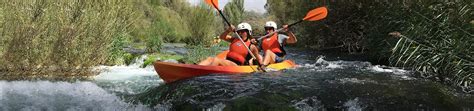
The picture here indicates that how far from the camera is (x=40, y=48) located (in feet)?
25.0

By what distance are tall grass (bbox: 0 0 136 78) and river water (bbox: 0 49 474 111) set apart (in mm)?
397

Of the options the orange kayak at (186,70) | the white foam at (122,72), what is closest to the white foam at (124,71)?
the white foam at (122,72)

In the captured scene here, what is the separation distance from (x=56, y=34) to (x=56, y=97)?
146 centimetres

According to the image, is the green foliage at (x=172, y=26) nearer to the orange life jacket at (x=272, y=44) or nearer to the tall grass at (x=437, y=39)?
the orange life jacket at (x=272, y=44)

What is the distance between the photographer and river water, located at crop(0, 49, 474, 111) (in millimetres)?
5375

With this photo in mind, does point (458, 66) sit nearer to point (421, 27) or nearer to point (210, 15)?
point (421, 27)

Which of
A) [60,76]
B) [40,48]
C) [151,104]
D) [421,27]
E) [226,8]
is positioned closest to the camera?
[151,104]

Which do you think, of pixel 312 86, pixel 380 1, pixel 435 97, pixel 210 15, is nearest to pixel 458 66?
pixel 435 97

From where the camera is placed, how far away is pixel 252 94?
5680 mm

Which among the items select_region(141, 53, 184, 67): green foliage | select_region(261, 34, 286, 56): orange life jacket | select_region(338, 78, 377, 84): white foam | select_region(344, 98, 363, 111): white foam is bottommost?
select_region(344, 98, 363, 111): white foam

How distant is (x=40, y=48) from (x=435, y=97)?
225 inches

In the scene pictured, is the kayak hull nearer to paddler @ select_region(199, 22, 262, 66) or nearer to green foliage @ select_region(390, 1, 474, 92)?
paddler @ select_region(199, 22, 262, 66)

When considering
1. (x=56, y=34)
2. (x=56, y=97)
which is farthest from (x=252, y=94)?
(x=56, y=34)

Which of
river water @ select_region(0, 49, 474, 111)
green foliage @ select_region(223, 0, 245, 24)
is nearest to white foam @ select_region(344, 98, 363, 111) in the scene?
river water @ select_region(0, 49, 474, 111)
